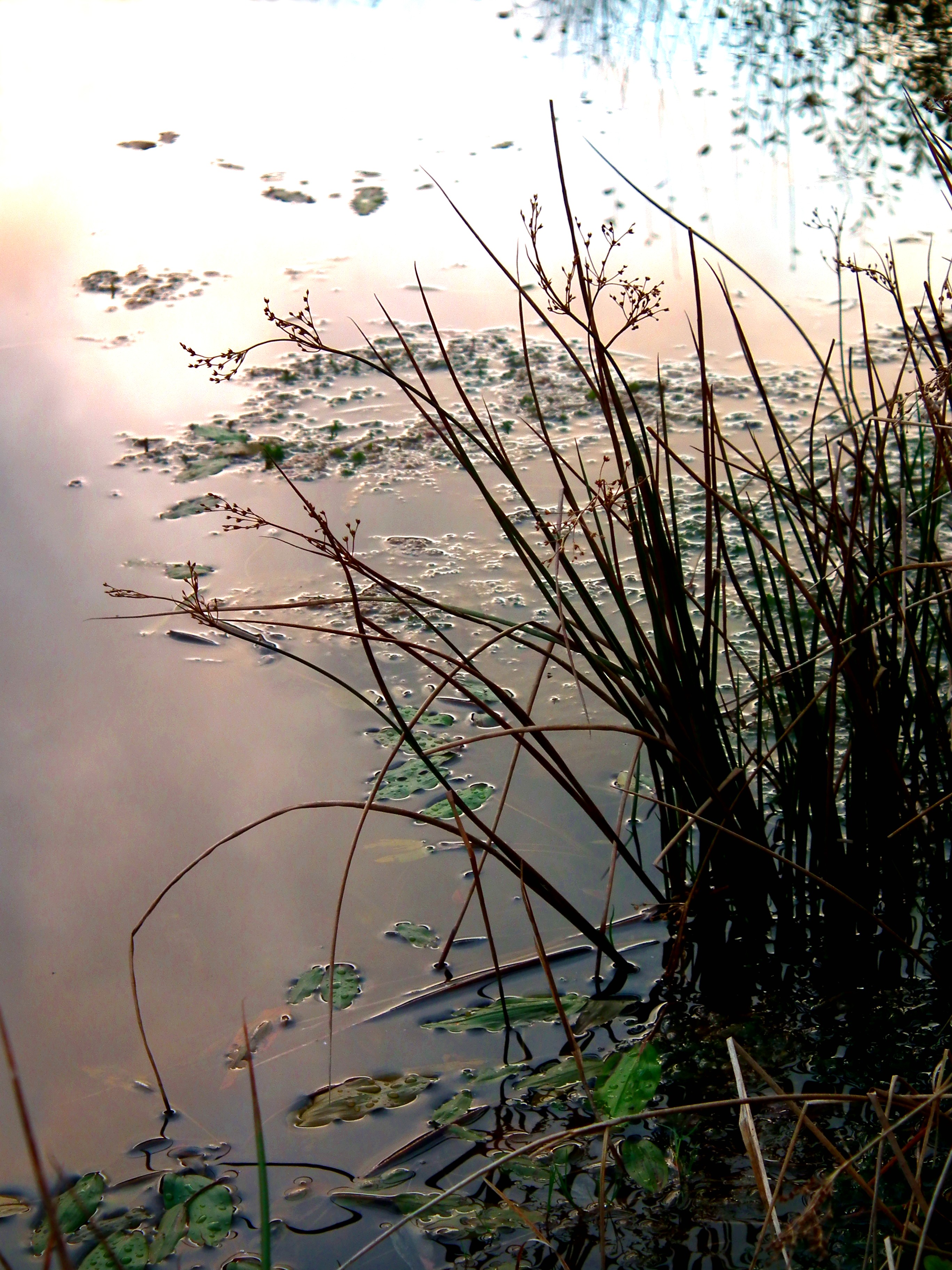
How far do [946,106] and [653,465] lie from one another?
58 cm

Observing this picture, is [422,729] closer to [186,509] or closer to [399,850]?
[399,850]

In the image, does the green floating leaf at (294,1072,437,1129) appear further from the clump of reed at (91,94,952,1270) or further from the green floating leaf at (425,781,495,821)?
the green floating leaf at (425,781,495,821)

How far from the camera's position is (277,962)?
5.30ft

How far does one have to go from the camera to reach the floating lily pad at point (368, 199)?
424cm

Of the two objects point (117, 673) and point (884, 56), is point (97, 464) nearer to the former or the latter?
point (117, 673)

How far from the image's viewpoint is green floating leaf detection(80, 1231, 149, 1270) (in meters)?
1.17

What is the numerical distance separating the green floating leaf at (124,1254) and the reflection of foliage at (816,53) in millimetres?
4011

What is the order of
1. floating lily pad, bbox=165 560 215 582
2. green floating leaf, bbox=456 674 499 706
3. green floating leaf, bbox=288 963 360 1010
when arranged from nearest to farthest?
green floating leaf, bbox=288 963 360 1010 → green floating leaf, bbox=456 674 499 706 → floating lily pad, bbox=165 560 215 582

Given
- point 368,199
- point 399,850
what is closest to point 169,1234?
point 399,850

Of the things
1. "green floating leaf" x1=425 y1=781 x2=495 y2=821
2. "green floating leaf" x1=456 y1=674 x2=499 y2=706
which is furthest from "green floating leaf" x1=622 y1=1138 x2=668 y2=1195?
"green floating leaf" x1=456 y1=674 x2=499 y2=706

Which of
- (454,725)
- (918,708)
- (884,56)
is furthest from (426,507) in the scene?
(884,56)

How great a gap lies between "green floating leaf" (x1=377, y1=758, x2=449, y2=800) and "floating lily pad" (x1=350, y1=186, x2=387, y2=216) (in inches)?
112

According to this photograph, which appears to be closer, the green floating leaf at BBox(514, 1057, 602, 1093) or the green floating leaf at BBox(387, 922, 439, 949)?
the green floating leaf at BBox(514, 1057, 602, 1093)

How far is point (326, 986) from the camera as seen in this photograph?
5.11ft
